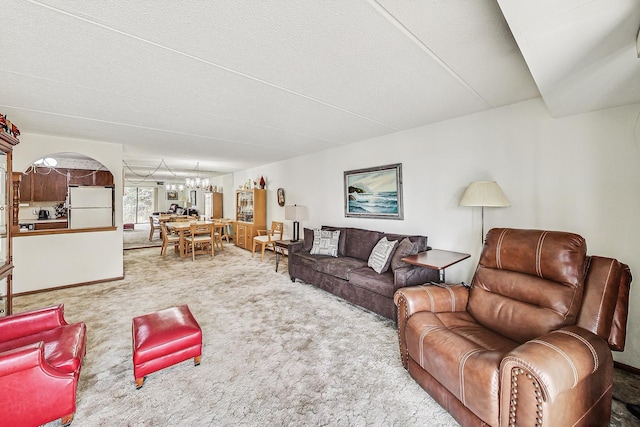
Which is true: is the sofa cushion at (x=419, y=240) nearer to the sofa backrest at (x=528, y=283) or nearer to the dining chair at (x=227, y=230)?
the sofa backrest at (x=528, y=283)

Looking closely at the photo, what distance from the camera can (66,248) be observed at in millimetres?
4121

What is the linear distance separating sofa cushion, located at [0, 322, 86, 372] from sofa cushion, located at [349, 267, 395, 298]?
258 centimetres

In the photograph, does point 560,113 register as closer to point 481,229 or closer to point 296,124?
point 481,229

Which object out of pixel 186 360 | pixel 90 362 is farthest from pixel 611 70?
pixel 90 362

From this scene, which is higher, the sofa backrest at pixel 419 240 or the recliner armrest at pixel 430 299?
the sofa backrest at pixel 419 240

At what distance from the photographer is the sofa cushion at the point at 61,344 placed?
1.56 metres

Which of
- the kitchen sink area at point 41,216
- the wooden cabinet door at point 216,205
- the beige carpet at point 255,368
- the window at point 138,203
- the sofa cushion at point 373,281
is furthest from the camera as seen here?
the window at point 138,203

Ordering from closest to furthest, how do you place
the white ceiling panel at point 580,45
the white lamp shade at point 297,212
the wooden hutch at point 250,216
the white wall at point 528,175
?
1. the white ceiling panel at point 580,45
2. the white wall at point 528,175
3. the white lamp shade at point 297,212
4. the wooden hutch at point 250,216

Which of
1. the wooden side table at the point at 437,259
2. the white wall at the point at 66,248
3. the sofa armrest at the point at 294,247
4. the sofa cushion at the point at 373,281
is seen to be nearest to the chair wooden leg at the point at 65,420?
the sofa cushion at the point at 373,281

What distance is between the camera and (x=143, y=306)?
3318 mm

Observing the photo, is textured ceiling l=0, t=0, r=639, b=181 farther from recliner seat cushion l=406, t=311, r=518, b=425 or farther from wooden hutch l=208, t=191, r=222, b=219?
wooden hutch l=208, t=191, r=222, b=219

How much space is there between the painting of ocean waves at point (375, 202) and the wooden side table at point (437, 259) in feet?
3.11

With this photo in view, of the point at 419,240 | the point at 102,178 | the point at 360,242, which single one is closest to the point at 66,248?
the point at 102,178

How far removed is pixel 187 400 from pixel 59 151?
4556 millimetres
